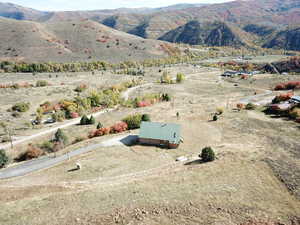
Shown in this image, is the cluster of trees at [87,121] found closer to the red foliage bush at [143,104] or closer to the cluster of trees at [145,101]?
the cluster of trees at [145,101]

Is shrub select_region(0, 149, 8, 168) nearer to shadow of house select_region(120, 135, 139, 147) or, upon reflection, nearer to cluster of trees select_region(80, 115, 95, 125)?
shadow of house select_region(120, 135, 139, 147)

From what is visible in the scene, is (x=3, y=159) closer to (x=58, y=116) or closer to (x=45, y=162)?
(x=45, y=162)

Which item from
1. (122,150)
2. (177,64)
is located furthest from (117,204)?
(177,64)

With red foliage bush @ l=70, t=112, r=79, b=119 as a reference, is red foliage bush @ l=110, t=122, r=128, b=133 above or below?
above

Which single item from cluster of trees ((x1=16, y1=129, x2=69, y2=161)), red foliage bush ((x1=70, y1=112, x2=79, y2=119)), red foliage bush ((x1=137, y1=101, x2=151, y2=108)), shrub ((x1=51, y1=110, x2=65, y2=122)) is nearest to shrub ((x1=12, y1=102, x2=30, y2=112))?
shrub ((x1=51, y1=110, x2=65, y2=122))

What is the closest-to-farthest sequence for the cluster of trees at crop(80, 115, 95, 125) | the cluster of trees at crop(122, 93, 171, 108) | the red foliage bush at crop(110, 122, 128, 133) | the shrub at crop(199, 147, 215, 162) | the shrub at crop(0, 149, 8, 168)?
the shrub at crop(199, 147, 215, 162), the shrub at crop(0, 149, 8, 168), the red foliage bush at crop(110, 122, 128, 133), the cluster of trees at crop(80, 115, 95, 125), the cluster of trees at crop(122, 93, 171, 108)

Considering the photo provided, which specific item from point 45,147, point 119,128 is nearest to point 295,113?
point 119,128
